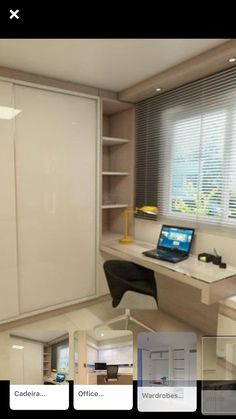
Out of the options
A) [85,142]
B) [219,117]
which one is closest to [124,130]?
[85,142]

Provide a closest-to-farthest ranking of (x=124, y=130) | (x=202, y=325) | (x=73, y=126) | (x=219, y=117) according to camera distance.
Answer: (x=219, y=117) < (x=202, y=325) < (x=73, y=126) < (x=124, y=130)

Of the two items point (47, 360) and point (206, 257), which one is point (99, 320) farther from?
point (47, 360)

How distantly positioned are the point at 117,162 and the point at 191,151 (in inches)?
43.8

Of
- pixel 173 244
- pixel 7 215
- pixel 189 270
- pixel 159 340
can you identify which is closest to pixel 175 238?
pixel 173 244

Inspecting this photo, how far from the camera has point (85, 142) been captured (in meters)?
2.66

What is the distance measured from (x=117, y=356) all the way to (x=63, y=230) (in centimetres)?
181

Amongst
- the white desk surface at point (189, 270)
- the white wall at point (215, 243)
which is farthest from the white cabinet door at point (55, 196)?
the white wall at point (215, 243)

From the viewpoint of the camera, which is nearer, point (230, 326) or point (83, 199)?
point (230, 326)

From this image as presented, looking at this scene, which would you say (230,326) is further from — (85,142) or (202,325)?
(85,142)

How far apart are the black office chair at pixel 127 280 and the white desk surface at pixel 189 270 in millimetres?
100

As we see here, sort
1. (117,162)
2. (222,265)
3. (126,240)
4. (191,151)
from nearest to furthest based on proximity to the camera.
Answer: (222,265), (191,151), (126,240), (117,162)

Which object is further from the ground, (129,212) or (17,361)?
(129,212)

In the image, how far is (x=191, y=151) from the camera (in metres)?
2.44

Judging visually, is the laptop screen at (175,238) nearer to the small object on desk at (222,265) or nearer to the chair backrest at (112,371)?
the small object on desk at (222,265)
